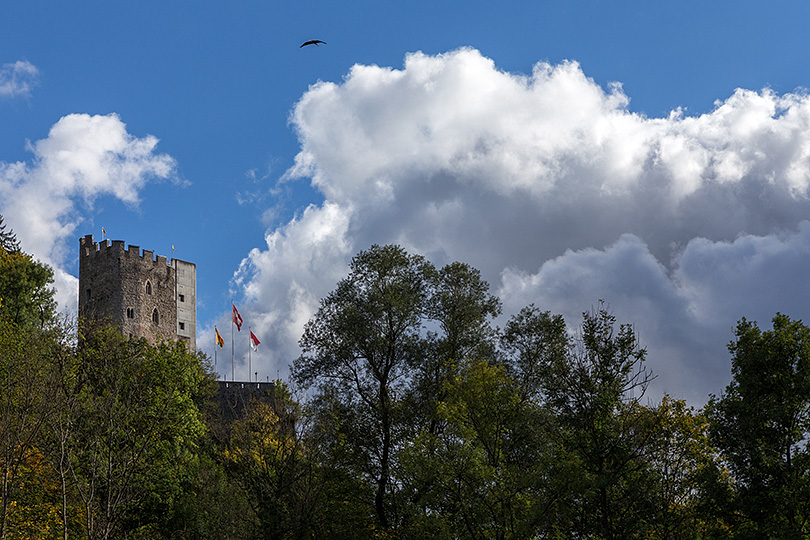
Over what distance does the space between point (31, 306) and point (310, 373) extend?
25917 millimetres

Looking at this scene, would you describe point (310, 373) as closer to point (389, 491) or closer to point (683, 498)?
point (389, 491)

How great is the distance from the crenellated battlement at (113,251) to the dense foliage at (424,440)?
119 ft

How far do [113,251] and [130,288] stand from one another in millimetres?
3563

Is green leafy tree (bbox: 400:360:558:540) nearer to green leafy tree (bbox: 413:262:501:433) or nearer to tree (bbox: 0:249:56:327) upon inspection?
green leafy tree (bbox: 413:262:501:433)

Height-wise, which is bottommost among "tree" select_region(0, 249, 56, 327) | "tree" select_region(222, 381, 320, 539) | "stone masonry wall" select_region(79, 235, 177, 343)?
"tree" select_region(222, 381, 320, 539)

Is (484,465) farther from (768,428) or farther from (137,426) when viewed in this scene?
(137,426)

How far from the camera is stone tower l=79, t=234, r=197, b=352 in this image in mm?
74875

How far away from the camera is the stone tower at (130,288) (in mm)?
74875

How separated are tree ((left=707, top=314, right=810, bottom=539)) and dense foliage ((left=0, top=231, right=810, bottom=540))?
0.06m

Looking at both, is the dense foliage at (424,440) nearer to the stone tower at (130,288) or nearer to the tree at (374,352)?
the tree at (374,352)

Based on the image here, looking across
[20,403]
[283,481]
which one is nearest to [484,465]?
[283,481]

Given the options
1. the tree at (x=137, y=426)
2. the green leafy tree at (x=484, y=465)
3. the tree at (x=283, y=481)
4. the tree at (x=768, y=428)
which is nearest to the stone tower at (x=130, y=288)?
the tree at (x=137, y=426)

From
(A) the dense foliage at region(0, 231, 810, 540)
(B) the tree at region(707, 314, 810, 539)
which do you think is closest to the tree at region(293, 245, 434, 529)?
(A) the dense foliage at region(0, 231, 810, 540)

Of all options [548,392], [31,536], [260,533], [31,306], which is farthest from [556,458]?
[31,306]
